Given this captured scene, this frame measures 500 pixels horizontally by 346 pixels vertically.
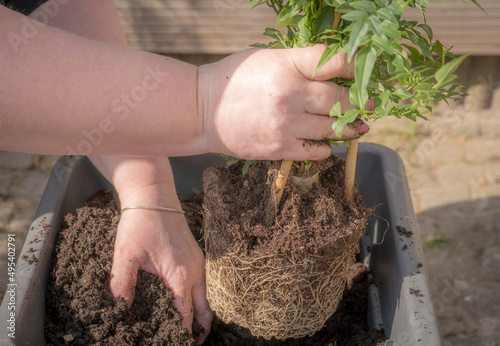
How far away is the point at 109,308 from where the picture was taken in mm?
1119

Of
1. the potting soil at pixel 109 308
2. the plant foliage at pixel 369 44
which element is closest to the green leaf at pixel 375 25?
the plant foliage at pixel 369 44

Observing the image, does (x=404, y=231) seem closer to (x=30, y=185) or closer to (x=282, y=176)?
(x=282, y=176)

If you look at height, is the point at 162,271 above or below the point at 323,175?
below

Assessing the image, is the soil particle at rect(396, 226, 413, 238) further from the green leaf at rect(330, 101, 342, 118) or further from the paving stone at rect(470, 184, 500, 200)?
the paving stone at rect(470, 184, 500, 200)

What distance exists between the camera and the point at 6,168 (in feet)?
8.06

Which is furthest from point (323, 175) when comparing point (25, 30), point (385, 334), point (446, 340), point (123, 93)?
point (446, 340)

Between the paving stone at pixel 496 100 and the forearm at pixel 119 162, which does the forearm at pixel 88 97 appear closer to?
the forearm at pixel 119 162

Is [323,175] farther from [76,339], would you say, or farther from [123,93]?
[76,339]

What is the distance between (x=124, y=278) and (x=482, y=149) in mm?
2118

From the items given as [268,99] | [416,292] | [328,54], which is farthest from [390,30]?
[416,292]

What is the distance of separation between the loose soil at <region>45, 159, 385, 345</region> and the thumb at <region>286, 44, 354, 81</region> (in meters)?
0.67

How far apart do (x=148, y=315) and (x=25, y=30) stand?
72cm

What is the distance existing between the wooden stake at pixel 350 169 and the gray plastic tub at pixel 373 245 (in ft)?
0.45

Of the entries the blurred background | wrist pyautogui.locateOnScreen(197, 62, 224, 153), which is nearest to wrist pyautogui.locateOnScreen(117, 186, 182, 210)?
wrist pyautogui.locateOnScreen(197, 62, 224, 153)
